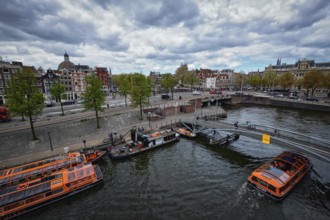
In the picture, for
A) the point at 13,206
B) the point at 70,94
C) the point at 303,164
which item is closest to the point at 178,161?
the point at 303,164

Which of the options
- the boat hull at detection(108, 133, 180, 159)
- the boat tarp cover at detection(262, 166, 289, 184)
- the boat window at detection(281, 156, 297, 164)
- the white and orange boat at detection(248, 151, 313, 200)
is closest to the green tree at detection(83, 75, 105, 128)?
the boat hull at detection(108, 133, 180, 159)

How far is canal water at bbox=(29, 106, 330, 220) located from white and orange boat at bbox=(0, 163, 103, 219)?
1.01 meters

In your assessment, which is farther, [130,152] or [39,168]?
[130,152]

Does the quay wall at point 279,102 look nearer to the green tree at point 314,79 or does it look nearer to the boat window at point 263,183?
the green tree at point 314,79

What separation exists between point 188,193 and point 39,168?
22.7 meters

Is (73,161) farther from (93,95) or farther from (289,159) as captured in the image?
(289,159)

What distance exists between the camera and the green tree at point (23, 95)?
31.5 m

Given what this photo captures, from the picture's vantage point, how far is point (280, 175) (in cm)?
2239

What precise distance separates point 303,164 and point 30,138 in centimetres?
5251

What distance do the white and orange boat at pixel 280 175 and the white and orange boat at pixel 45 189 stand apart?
23.6 metres

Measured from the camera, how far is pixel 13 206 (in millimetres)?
18484

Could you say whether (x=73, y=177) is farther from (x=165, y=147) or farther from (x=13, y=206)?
(x=165, y=147)

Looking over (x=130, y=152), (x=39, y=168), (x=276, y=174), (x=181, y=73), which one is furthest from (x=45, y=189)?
(x=181, y=73)

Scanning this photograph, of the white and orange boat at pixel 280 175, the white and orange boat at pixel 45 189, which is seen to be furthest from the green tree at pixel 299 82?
the white and orange boat at pixel 45 189
